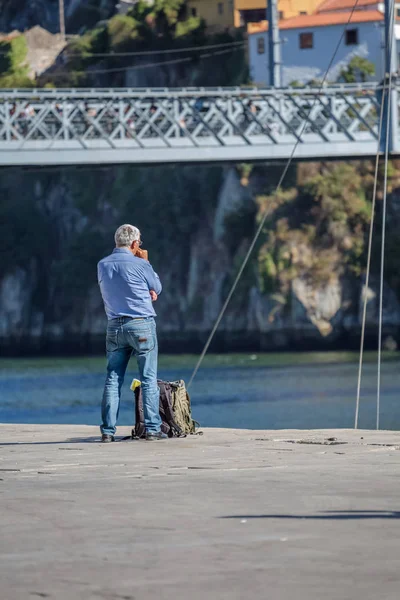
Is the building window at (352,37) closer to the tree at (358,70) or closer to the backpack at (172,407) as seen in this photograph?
the tree at (358,70)

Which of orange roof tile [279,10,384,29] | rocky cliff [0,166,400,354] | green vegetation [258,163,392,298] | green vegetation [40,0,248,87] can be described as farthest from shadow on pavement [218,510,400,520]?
green vegetation [40,0,248,87]

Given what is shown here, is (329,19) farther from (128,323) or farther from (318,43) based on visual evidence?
(128,323)

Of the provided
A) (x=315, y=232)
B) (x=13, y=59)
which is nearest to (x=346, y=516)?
(x=315, y=232)

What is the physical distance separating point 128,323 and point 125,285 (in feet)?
0.83

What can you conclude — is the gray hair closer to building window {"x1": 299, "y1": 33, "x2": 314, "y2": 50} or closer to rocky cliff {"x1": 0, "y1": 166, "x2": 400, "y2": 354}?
rocky cliff {"x1": 0, "y1": 166, "x2": 400, "y2": 354}

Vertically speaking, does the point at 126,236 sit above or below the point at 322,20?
below

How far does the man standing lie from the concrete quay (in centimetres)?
112

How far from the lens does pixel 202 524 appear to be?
18.4 feet

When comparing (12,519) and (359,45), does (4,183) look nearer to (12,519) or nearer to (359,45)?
(359,45)

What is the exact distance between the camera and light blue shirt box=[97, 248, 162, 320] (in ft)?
33.1

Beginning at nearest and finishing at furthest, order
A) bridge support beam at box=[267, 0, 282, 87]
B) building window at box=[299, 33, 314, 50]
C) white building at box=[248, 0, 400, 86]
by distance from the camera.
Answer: bridge support beam at box=[267, 0, 282, 87]
white building at box=[248, 0, 400, 86]
building window at box=[299, 33, 314, 50]

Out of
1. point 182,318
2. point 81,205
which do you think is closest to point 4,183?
point 81,205

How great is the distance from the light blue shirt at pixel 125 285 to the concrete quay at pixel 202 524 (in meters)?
1.44

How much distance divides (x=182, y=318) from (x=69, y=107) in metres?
20.9
